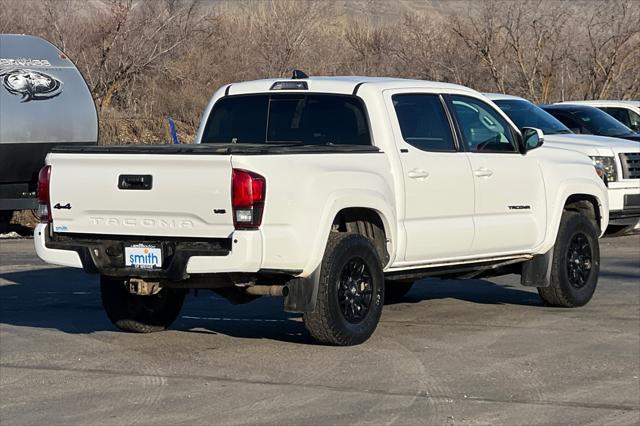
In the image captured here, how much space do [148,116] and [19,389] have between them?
23.5m

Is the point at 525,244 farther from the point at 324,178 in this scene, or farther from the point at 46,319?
the point at 46,319

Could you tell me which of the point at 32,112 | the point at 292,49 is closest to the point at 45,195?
the point at 32,112

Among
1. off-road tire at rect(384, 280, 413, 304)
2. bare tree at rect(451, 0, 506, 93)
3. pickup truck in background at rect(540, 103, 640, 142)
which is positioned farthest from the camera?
bare tree at rect(451, 0, 506, 93)

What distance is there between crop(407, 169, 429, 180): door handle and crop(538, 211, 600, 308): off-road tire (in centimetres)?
193

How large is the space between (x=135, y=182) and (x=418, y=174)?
2.34 metres

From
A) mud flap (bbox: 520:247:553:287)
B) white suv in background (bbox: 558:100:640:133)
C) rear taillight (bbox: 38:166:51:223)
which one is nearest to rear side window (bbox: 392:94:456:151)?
mud flap (bbox: 520:247:553:287)

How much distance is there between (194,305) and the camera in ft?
40.8

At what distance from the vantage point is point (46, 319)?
11500 mm

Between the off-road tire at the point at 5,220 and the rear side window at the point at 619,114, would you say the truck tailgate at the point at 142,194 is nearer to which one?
the off-road tire at the point at 5,220

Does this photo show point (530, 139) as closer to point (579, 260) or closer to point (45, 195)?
point (579, 260)

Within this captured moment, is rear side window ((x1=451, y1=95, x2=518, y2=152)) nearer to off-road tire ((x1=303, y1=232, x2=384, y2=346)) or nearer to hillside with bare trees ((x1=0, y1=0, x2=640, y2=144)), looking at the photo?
off-road tire ((x1=303, y1=232, x2=384, y2=346))

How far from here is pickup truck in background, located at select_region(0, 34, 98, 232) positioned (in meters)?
19.1

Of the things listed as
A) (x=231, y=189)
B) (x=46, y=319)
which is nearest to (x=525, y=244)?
(x=231, y=189)

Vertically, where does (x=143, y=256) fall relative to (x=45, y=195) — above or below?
below
